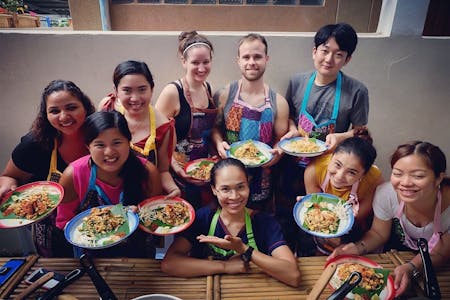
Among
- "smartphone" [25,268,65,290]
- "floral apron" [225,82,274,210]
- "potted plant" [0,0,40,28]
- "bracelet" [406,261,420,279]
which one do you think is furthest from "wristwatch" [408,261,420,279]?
"potted plant" [0,0,40,28]

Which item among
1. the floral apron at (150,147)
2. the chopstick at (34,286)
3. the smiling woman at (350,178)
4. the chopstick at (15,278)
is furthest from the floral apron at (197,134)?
the chopstick at (34,286)

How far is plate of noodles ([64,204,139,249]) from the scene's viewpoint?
2084 millimetres

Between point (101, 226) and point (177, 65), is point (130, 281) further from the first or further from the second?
point (177, 65)

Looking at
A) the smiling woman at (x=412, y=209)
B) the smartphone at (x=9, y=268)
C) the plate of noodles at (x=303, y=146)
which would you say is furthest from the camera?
the plate of noodles at (x=303, y=146)

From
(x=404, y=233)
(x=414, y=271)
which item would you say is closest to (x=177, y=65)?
(x=404, y=233)

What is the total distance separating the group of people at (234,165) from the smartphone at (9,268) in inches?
17.8

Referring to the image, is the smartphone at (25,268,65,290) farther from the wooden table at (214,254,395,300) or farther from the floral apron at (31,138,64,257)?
the wooden table at (214,254,395,300)

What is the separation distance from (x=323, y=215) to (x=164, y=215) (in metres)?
1.19

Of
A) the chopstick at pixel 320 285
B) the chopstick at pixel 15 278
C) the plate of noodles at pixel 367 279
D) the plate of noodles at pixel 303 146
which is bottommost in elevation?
the chopstick at pixel 15 278

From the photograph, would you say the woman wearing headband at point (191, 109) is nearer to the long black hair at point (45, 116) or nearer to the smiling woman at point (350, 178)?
the long black hair at point (45, 116)

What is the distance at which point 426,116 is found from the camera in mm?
4371

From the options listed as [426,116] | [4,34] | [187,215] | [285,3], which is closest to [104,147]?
[187,215]

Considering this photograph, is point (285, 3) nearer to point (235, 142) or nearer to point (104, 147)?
point (235, 142)

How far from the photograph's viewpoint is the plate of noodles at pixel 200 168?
3045 mm
